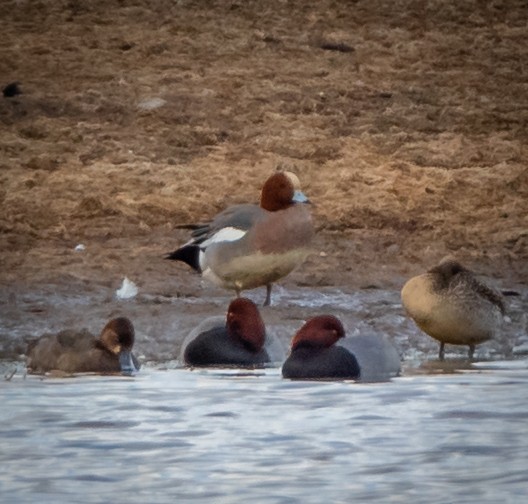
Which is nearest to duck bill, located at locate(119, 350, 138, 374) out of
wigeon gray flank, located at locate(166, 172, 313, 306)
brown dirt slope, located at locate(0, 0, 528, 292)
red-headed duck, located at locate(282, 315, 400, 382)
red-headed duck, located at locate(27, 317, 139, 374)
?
red-headed duck, located at locate(27, 317, 139, 374)

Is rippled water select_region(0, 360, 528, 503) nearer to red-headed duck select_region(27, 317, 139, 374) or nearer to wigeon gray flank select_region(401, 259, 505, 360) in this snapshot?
red-headed duck select_region(27, 317, 139, 374)

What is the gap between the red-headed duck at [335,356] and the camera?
935 centimetres

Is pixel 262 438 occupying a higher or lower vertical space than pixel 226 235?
lower

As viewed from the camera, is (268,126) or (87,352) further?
(268,126)

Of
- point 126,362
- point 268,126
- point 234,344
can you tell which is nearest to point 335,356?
point 234,344

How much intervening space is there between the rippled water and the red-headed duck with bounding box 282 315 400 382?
0.15 meters

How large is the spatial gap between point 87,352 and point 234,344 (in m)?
0.82

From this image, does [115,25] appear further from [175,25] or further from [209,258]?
[209,258]

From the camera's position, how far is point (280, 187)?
11.3 meters

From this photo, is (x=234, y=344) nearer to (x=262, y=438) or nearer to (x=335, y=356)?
(x=335, y=356)

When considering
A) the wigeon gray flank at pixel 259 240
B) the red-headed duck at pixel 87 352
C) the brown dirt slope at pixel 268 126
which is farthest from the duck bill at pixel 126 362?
the brown dirt slope at pixel 268 126

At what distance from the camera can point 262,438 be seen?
25.1 ft

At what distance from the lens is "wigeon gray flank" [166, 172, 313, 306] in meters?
11.1

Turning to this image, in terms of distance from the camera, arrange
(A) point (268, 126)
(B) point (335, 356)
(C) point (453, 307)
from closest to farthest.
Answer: (B) point (335, 356)
(C) point (453, 307)
(A) point (268, 126)
